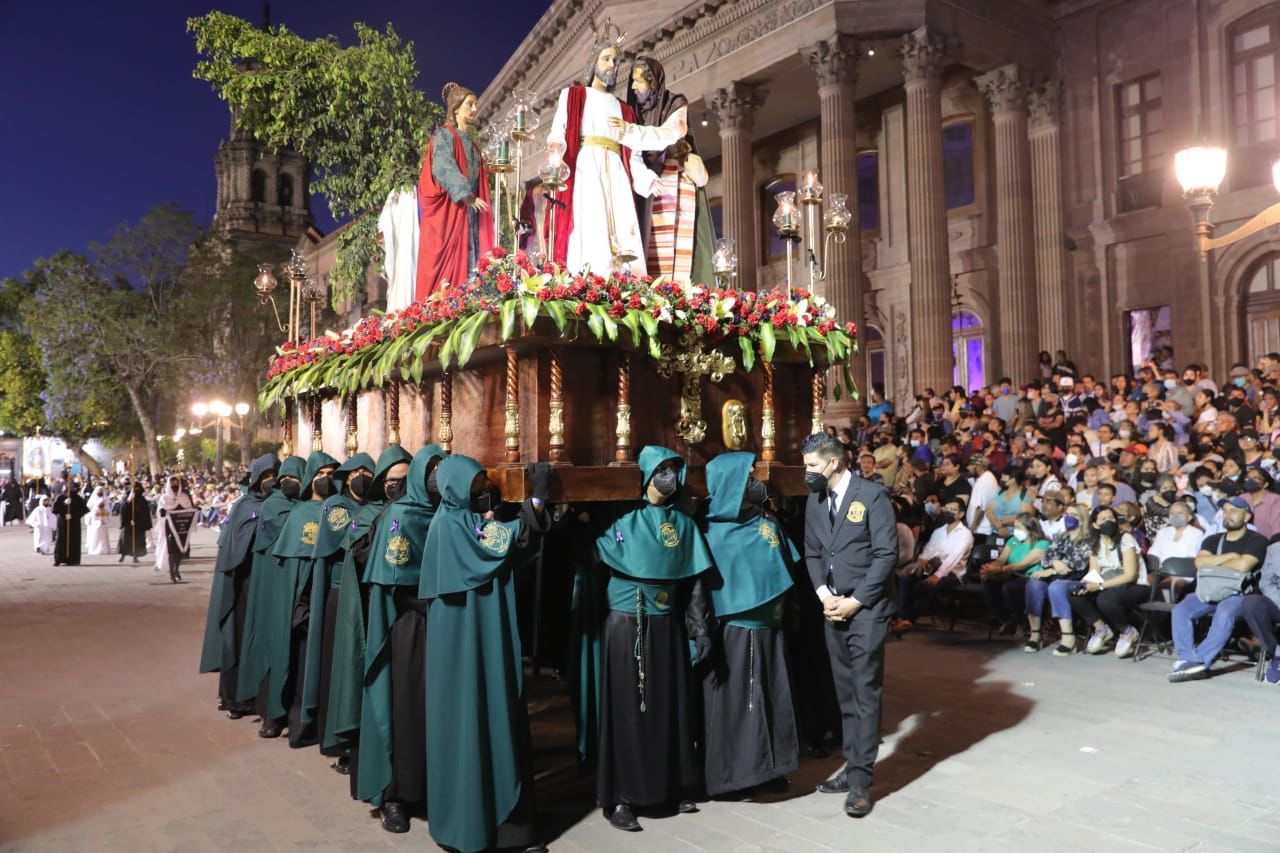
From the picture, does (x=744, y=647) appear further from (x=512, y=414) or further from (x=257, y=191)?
(x=257, y=191)

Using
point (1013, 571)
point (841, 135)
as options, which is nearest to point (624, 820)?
point (1013, 571)

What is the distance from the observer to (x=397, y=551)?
552 cm

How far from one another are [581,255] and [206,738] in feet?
14.8

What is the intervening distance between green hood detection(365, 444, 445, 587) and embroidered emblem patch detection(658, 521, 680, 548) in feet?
4.15

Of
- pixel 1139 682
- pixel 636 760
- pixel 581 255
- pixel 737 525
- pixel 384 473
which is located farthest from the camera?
pixel 1139 682

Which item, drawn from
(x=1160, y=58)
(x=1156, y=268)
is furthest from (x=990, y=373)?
(x=1160, y=58)

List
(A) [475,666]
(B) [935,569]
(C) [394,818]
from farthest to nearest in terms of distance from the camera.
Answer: (B) [935,569] → (C) [394,818] → (A) [475,666]

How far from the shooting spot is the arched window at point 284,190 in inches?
3002

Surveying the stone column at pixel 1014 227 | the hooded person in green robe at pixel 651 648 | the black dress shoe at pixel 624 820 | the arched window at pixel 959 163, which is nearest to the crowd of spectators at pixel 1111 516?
the hooded person in green robe at pixel 651 648

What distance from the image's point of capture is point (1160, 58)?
23094 millimetres

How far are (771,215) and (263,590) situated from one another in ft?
85.0

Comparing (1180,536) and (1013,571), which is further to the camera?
(1013,571)

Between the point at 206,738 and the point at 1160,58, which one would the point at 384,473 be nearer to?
the point at 206,738

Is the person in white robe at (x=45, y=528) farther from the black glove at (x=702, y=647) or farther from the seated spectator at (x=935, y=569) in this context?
the black glove at (x=702, y=647)
